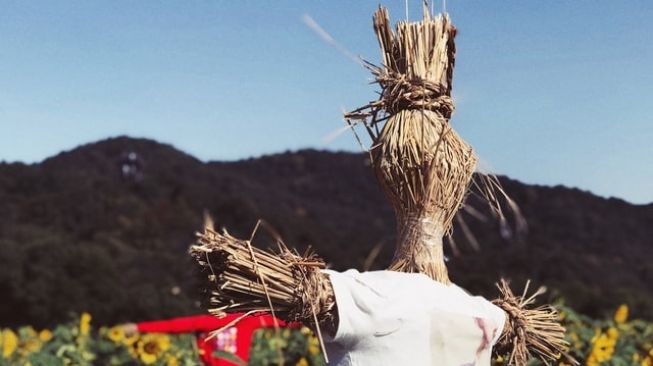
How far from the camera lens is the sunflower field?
4.83 meters

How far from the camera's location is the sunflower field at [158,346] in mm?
4828

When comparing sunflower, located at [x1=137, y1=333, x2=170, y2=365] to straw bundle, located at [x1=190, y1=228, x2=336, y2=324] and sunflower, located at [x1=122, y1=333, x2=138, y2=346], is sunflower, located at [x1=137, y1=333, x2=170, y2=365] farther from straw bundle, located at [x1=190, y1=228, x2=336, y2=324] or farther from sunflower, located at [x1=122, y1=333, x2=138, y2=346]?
straw bundle, located at [x1=190, y1=228, x2=336, y2=324]

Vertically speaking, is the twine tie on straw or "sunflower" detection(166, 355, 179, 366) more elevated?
the twine tie on straw

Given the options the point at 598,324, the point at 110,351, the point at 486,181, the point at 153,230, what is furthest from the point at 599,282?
the point at 486,181

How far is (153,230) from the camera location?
20141 millimetres

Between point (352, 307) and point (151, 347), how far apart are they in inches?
132

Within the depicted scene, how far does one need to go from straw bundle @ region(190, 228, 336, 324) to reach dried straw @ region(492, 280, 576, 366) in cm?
55

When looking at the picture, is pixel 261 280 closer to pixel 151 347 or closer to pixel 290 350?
pixel 151 347

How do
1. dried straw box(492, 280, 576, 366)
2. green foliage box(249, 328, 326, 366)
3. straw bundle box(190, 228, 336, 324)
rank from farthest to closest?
1. green foliage box(249, 328, 326, 366)
2. dried straw box(492, 280, 576, 366)
3. straw bundle box(190, 228, 336, 324)

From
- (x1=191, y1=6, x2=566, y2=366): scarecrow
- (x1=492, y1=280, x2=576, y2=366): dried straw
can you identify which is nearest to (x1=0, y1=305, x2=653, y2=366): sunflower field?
(x1=492, y1=280, x2=576, y2=366): dried straw

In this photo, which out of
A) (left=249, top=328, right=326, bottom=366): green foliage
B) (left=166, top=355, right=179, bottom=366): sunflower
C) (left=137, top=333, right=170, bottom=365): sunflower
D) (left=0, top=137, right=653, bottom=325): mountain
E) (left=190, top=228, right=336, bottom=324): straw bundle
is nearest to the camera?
(left=190, top=228, right=336, bottom=324): straw bundle

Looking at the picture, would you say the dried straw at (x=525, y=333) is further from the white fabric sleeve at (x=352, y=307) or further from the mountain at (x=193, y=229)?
the mountain at (x=193, y=229)

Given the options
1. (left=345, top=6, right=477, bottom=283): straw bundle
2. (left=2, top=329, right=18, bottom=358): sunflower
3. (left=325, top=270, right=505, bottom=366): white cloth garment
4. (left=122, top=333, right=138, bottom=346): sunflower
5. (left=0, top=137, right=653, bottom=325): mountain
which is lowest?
(left=325, top=270, right=505, bottom=366): white cloth garment

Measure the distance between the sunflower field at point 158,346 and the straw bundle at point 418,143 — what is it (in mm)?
2500
